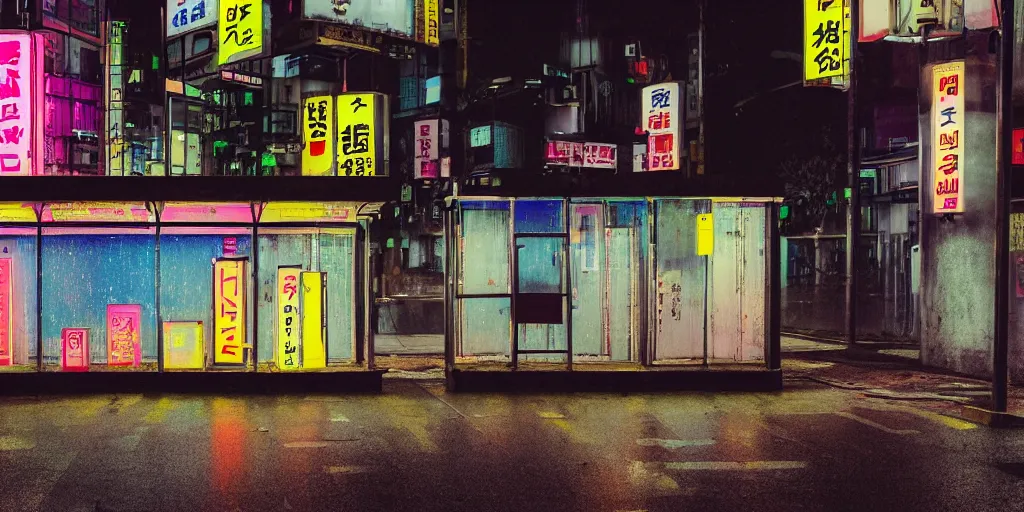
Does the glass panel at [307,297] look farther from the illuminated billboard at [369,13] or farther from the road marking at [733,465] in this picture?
the road marking at [733,465]

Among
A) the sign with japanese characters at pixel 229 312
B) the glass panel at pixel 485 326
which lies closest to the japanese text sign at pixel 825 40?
the glass panel at pixel 485 326

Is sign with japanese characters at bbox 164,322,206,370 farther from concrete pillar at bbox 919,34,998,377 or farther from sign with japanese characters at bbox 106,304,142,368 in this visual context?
concrete pillar at bbox 919,34,998,377

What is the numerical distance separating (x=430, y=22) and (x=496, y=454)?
12.8 metres

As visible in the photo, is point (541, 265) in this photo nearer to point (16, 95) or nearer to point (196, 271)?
point (196, 271)

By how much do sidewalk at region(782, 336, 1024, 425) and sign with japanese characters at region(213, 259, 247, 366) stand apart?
1027 cm

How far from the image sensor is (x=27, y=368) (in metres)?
14.1

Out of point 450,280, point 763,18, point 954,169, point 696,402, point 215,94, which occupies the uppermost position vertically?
point 763,18

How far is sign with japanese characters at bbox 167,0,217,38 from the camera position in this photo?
1753 cm

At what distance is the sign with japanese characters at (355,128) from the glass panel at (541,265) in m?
7.54

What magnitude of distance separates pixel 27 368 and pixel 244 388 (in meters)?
3.72

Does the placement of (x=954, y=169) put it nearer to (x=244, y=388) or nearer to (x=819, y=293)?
(x=819, y=293)

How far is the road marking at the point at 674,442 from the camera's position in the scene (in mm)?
10078

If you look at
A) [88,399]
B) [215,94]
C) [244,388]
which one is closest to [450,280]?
[244,388]

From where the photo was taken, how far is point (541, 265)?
14773 millimetres
